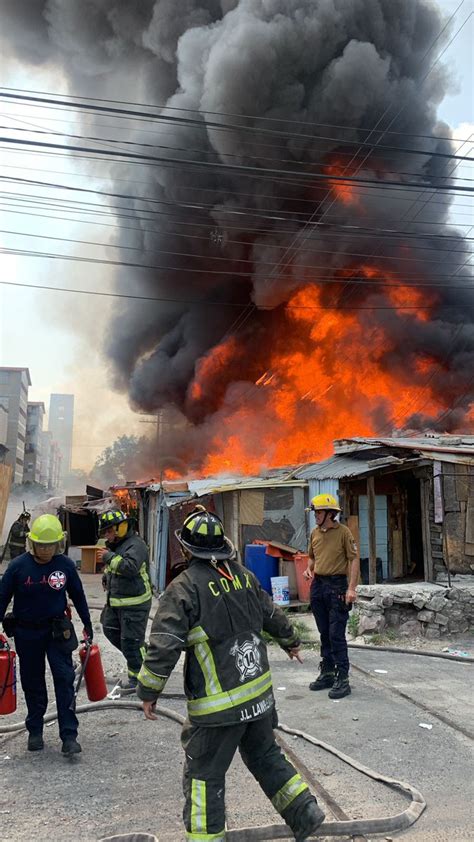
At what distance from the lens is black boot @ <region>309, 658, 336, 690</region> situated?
509 cm

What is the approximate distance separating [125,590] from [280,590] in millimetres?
5067

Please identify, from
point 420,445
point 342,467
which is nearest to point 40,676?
point 342,467

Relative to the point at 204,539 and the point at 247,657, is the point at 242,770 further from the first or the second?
the point at 204,539

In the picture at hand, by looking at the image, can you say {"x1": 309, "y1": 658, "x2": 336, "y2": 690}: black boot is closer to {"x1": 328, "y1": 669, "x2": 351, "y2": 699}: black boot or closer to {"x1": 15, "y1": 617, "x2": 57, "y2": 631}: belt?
{"x1": 328, "y1": 669, "x2": 351, "y2": 699}: black boot

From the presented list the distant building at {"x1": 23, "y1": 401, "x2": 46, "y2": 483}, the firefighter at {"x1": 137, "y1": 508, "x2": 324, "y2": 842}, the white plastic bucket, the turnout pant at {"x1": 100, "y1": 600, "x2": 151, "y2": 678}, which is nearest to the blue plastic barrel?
the white plastic bucket

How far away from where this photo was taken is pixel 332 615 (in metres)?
4.92

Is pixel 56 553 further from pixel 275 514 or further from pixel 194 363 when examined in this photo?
pixel 194 363

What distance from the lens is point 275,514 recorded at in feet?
36.4

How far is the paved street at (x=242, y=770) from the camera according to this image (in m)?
2.84

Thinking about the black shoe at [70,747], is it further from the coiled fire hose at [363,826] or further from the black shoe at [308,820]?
the black shoe at [308,820]

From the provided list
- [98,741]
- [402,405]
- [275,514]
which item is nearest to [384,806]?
[98,741]

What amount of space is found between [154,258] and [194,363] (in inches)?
194

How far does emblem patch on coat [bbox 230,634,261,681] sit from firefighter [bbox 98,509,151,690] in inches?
90.8

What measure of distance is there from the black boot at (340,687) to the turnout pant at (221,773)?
249cm
